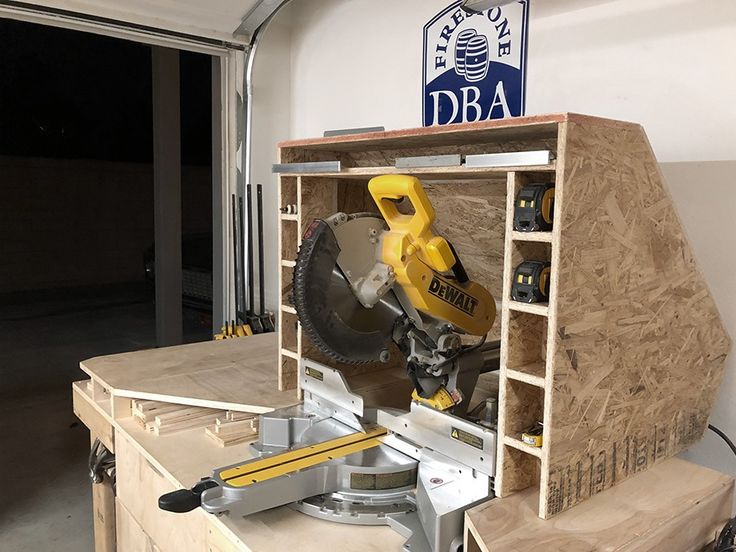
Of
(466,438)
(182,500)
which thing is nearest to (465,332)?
(466,438)

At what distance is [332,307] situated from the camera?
4.75ft

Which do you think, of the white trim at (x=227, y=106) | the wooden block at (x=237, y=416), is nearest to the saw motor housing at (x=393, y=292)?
the wooden block at (x=237, y=416)

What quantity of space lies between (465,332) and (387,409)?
28 centimetres

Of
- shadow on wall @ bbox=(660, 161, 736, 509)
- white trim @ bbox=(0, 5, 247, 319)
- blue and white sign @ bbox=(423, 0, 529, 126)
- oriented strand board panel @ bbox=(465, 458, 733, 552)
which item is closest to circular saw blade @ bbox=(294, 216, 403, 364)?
oriented strand board panel @ bbox=(465, 458, 733, 552)

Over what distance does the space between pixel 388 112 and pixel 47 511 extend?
2273 millimetres

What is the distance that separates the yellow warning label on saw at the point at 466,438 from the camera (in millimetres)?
1300

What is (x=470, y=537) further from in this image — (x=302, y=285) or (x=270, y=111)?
(x=270, y=111)

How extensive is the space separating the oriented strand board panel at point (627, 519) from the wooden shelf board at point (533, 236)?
53 centimetres

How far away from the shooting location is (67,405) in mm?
4008

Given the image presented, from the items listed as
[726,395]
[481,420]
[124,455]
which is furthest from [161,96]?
[726,395]

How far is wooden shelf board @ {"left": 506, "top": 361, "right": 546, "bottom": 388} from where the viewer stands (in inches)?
46.8

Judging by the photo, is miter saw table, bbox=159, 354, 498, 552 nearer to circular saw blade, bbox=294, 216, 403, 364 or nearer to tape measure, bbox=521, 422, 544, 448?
tape measure, bbox=521, 422, 544, 448

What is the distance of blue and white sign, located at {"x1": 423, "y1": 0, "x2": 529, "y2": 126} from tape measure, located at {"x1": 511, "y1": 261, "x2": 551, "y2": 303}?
1072mm

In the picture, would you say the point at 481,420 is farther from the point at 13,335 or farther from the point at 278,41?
the point at 13,335
